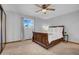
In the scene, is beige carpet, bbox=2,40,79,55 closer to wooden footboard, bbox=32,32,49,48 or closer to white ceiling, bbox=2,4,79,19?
wooden footboard, bbox=32,32,49,48

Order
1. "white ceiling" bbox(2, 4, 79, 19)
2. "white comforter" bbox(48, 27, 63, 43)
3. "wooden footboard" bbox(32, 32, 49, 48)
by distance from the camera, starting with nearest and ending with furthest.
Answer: "white ceiling" bbox(2, 4, 79, 19)
"white comforter" bbox(48, 27, 63, 43)
"wooden footboard" bbox(32, 32, 49, 48)

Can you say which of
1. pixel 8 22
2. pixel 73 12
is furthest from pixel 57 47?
pixel 8 22

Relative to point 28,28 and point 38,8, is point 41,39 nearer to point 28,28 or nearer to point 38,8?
point 28,28

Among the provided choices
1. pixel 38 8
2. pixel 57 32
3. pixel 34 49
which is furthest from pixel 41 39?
pixel 38 8

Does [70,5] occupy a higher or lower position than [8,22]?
higher

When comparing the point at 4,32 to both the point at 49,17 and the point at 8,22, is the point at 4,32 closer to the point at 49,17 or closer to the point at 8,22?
the point at 8,22

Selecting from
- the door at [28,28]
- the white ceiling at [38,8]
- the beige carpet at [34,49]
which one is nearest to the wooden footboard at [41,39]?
the door at [28,28]

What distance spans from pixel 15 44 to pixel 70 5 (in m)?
1.49

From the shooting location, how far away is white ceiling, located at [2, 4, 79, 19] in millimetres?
1916

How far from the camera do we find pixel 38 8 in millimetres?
1995

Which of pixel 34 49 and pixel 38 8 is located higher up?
pixel 38 8

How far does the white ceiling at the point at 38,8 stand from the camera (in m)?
1.92

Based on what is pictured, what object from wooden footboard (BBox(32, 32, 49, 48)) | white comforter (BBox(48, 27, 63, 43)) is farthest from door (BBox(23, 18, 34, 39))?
white comforter (BBox(48, 27, 63, 43))

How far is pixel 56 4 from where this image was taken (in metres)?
1.93
